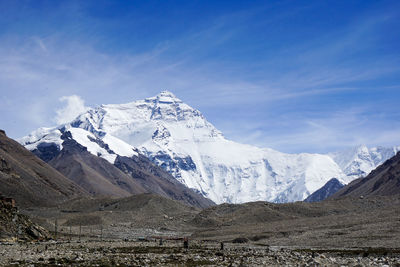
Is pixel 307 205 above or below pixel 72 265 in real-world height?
above

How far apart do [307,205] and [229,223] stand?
33.5 metres

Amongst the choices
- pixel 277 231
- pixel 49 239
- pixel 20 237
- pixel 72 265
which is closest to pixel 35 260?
pixel 72 265

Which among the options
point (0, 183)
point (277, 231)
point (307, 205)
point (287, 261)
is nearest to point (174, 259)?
point (287, 261)

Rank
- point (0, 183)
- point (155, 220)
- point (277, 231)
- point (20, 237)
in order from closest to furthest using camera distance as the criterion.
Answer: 1. point (20, 237)
2. point (277, 231)
3. point (155, 220)
4. point (0, 183)

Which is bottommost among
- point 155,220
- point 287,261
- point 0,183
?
point 287,261

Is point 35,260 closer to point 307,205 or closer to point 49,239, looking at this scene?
point 49,239

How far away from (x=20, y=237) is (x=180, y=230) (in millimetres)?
75536

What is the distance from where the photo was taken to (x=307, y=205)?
169 meters

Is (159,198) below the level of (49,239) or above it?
above

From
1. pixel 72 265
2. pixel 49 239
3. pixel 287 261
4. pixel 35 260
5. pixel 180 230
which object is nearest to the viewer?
pixel 72 265

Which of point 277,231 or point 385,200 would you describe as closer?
point 277,231

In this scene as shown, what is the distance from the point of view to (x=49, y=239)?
78.6 meters

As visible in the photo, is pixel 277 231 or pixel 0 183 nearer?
pixel 277 231

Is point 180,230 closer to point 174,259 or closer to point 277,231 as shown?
point 277,231
